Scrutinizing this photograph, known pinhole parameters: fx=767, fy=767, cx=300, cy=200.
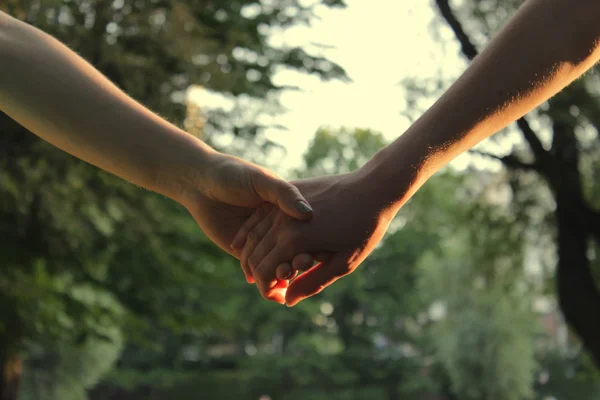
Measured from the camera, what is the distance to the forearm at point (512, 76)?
6.05ft

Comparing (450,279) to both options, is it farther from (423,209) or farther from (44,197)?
(44,197)

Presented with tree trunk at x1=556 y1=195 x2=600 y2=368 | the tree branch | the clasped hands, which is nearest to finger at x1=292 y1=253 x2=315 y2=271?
the clasped hands

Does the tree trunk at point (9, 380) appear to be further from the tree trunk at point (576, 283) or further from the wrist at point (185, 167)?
the wrist at point (185, 167)

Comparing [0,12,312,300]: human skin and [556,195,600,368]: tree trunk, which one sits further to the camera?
[556,195,600,368]: tree trunk

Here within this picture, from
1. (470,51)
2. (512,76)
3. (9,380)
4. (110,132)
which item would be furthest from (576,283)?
(110,132)

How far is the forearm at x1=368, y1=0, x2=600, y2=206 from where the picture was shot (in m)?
1.84

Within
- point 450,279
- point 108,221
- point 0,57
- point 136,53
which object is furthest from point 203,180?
point 450,279

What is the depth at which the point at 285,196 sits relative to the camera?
83.9 inches

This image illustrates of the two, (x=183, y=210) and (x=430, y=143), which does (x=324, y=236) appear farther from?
(x=183, y=210)

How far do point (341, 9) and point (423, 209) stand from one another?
3378cm

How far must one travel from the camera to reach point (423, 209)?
41.2 m

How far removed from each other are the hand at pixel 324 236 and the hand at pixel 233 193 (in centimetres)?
5

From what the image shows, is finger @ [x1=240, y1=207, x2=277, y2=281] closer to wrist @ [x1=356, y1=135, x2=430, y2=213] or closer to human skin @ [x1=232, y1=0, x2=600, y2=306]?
human skin @ [x1=232, y1=0, x2=600, y2=306]

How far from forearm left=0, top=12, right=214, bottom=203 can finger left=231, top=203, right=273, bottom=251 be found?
230 mm
